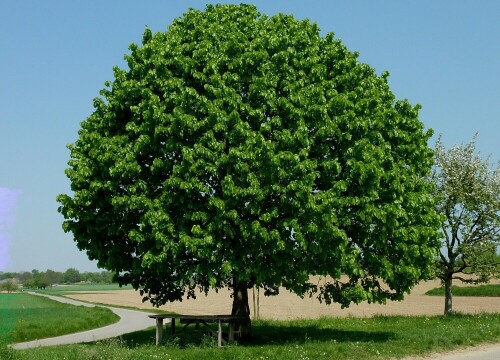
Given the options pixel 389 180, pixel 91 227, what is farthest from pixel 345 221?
pixel 91 227

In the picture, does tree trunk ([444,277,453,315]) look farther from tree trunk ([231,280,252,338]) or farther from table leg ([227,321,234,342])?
table leg ([227,321,234,342])

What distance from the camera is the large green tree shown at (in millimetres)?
19969

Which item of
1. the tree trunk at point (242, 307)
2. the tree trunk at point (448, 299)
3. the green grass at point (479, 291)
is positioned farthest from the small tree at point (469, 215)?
the green grass at point (479, 291)

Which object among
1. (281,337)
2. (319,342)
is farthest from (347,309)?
(319,342)

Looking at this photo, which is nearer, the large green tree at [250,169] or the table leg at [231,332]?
the large green tree at [250,169]

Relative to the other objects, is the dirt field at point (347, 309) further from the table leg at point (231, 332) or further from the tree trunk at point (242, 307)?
the table leg at point (231, 332)

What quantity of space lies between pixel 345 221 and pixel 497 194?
1911 cm

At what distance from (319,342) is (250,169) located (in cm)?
708

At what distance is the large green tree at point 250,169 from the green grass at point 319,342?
2.03 m

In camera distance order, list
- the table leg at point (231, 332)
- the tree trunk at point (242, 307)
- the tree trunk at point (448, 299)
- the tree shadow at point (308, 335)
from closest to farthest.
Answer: the table leg at point (231, 332) → the tree shadow at point (308, 335) → the tree trunk at point (242, 307) → the tree trunk at point (448, 299)

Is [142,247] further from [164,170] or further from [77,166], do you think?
[77,166]

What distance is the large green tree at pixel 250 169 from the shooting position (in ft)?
65.5

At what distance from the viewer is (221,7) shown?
82.8 feet

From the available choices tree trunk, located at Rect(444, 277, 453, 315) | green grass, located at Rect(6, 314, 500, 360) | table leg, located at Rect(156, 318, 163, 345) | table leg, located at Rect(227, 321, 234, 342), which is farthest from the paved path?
tree trunk, located at Rect(444, 277, 453, 315)
